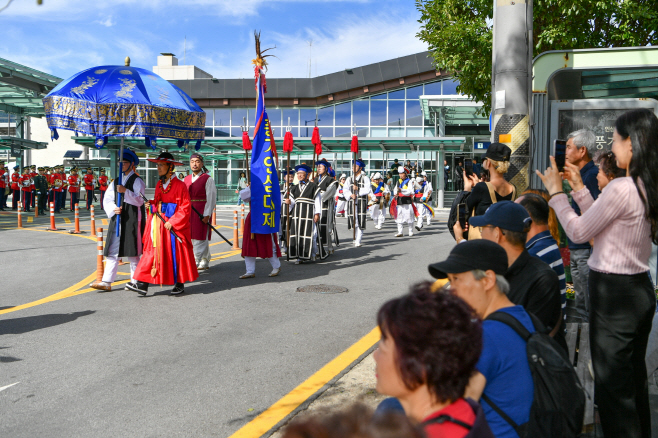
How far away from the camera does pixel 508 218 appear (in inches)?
119

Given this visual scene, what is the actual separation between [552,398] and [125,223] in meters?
7.35

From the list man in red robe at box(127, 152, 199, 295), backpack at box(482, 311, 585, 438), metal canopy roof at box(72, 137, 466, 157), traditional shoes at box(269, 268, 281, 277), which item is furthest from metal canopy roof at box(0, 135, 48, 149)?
backpack at box(482, 311, 585, 438)

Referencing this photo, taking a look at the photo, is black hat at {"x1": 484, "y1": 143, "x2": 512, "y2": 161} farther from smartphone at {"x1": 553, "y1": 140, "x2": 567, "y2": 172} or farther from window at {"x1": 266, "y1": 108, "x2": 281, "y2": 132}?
window at {"x1": 266, "y1": 108, "x2": 281, "y2": 132}

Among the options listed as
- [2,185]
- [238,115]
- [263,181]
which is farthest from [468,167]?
[238,115]

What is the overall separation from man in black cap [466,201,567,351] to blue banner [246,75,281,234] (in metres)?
6.62

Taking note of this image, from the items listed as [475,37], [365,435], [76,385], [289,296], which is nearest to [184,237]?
[289,296]

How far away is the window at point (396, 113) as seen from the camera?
37781mm

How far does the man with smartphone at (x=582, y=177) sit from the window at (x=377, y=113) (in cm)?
3179

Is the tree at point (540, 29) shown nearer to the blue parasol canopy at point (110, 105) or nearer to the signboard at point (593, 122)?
→ the signboard at point (593, 122)

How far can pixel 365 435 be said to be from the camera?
1.03 m

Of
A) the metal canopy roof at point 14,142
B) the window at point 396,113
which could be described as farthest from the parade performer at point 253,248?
the window at point 396,113

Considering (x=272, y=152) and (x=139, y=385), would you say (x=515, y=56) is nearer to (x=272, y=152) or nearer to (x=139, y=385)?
(x=139, y=385)

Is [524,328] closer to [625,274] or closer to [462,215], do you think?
[625,274]

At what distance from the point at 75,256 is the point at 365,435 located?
40.6ft
